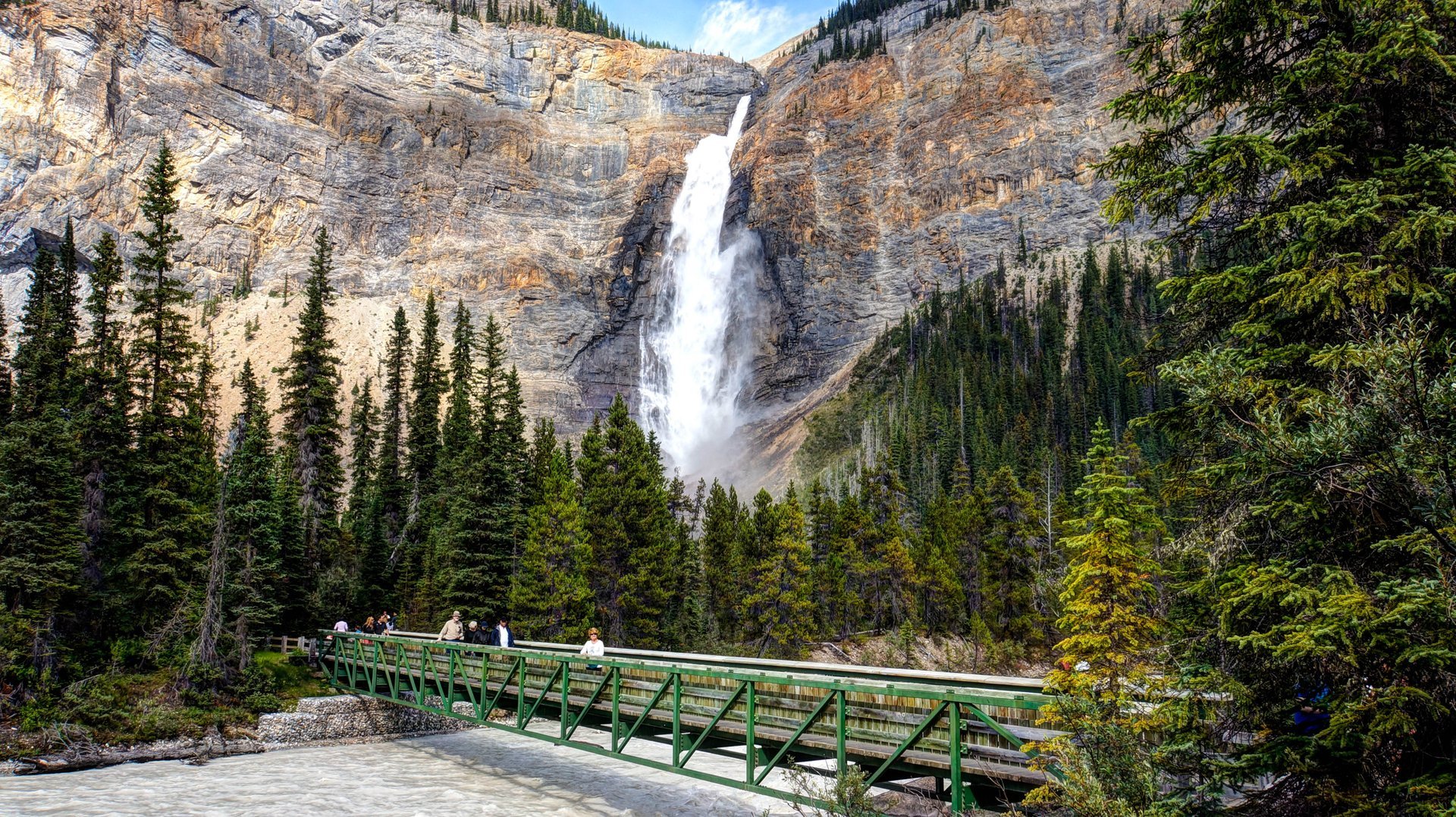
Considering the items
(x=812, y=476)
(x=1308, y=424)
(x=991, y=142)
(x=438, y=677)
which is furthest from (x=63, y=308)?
(x=991, y=142)

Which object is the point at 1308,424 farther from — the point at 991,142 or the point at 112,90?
the point at 112,90

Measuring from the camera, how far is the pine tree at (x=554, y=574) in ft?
125

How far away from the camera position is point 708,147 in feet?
493

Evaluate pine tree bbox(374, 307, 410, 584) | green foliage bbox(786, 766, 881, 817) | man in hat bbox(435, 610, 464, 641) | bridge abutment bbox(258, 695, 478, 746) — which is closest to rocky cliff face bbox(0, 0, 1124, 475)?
pine tree bbox(374, 307, 410, 584)

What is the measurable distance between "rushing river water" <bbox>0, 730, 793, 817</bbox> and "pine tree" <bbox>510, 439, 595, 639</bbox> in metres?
10.0

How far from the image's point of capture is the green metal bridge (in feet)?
32.7

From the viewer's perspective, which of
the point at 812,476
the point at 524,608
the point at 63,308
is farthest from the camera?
the point at 812,476

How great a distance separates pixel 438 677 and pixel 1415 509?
21341mm

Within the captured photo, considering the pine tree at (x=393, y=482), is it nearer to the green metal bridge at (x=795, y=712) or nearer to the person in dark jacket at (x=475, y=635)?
the person in dark jacket at (x=475, y=635)

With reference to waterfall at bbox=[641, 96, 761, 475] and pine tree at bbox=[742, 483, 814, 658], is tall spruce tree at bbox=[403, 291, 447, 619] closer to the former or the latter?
pine tree at bbox=[742, 483, 814, 658]

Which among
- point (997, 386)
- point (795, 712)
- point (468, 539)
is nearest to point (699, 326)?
point (997, 386)

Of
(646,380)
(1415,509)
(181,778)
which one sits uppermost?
(646,380)

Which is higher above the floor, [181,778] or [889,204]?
[889,204]

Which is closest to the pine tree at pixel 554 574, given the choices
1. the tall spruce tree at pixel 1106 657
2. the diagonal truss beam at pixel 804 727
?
the tall spruce tree at pixel 1106 657
